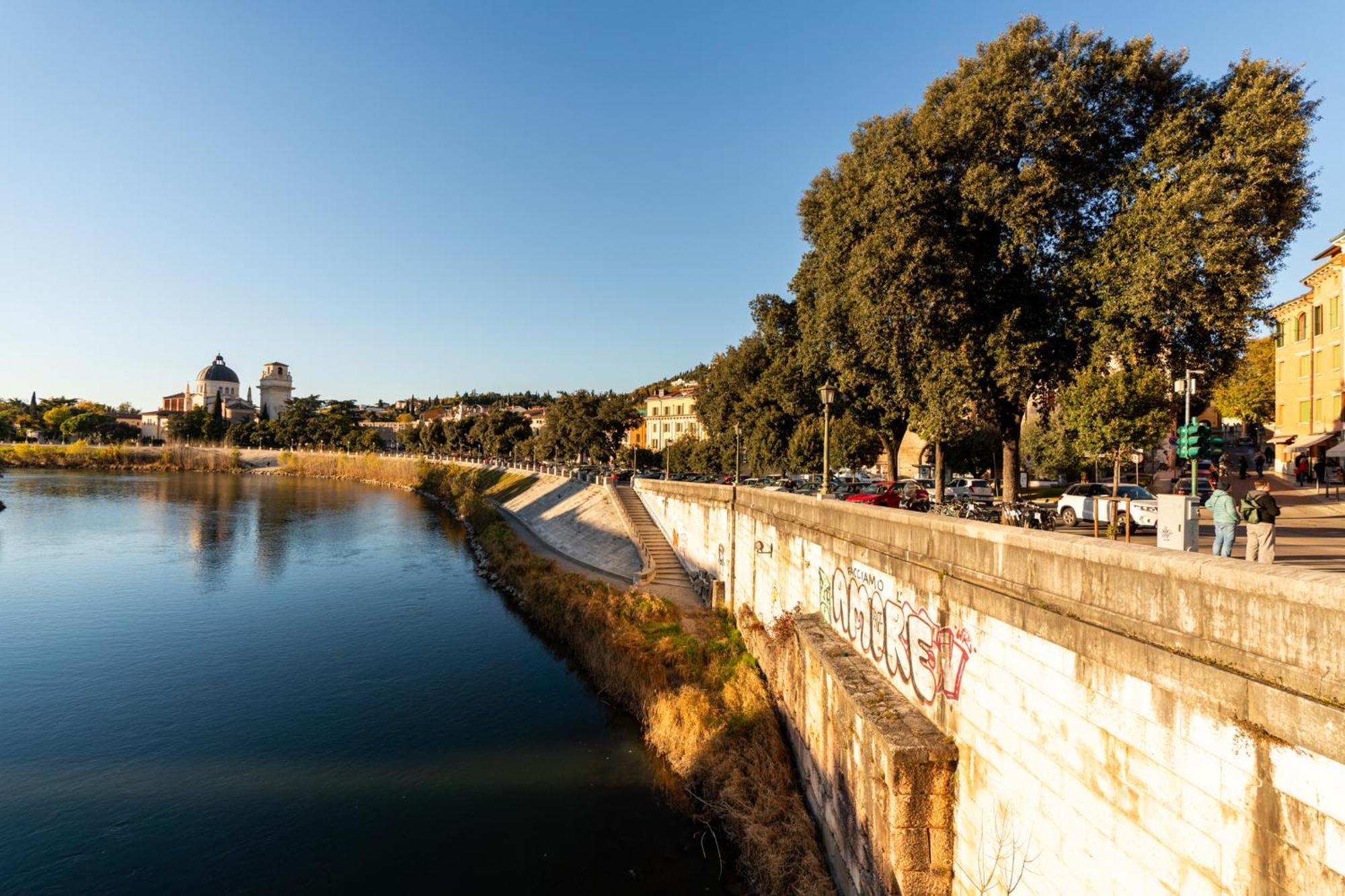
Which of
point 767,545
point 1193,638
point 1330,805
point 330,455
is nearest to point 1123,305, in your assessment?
point 767,545

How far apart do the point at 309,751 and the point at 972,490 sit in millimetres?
31585

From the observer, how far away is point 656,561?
114ft

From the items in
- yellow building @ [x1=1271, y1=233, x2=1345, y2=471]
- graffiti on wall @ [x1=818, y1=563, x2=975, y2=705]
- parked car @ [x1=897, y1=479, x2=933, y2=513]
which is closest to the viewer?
graffiti on wall @ [x1=818, y1=563, x2=975, y2=705]

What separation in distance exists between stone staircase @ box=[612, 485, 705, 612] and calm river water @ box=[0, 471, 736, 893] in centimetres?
561

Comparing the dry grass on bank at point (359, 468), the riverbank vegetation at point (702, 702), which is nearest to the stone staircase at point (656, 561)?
the riverbank vegetation at point (702, 702)

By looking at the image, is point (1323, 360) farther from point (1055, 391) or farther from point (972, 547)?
point (972, 547)

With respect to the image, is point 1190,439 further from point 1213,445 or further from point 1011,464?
point 1011,464

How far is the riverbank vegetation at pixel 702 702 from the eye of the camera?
13.6 metres

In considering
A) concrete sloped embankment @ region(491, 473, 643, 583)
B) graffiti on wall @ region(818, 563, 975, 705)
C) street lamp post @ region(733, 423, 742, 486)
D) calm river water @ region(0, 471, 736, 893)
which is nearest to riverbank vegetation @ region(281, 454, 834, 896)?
calm river water @ region(0, 471, 736, 893)

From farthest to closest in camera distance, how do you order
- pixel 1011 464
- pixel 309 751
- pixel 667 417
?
pixel 667 417, pixel 1011 464, pixel 309 751

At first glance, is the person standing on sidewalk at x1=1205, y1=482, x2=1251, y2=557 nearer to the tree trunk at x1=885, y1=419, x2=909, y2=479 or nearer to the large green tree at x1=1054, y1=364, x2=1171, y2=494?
the large green tree at x1=1054, y1=364, x2=1171, y2=494

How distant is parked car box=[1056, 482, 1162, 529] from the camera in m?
21.7

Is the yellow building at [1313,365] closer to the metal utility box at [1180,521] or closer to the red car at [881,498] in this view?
the red car at [881,498]

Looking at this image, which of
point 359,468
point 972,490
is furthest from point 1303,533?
point 359,468
